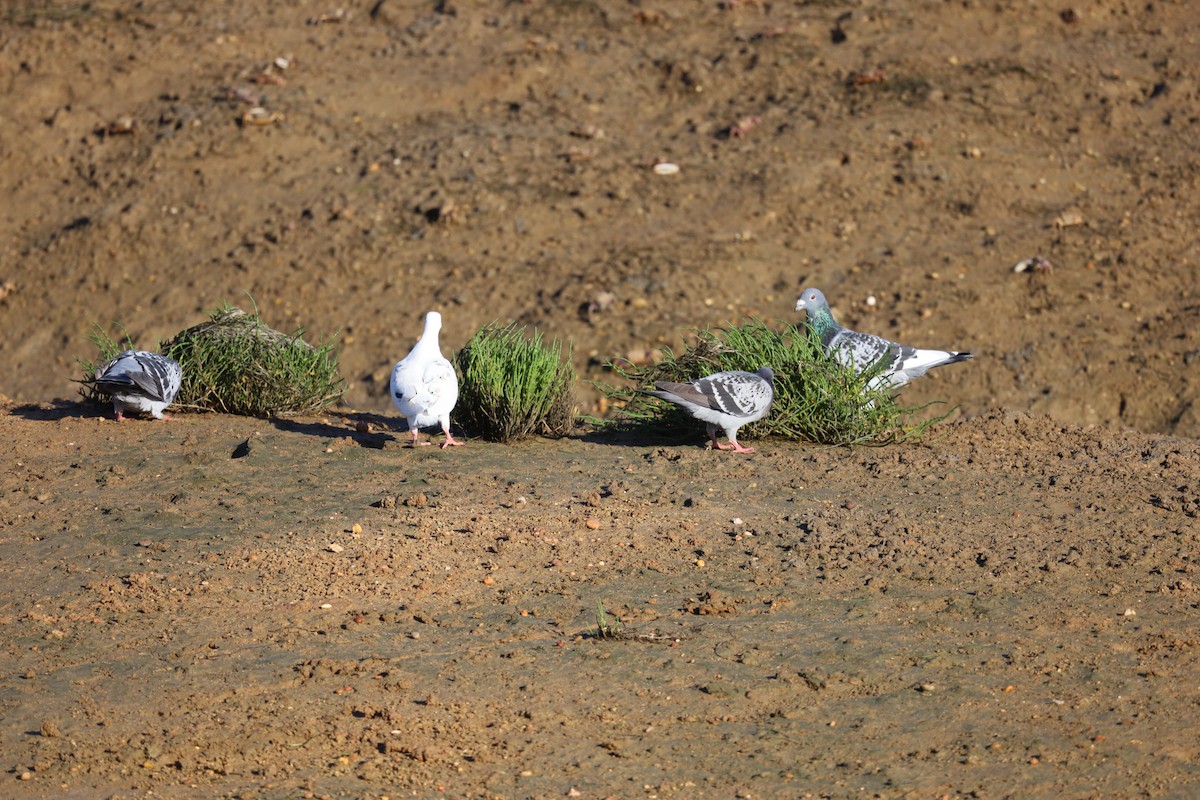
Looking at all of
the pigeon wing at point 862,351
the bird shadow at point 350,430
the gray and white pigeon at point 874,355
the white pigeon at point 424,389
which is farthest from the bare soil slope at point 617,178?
the white pigeon at point 424,389

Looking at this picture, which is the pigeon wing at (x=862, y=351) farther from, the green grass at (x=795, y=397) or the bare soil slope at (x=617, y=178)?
the bare soil slope at (x=617, y=178)

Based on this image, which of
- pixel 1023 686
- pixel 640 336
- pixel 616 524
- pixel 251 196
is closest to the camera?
pixel 1023 686

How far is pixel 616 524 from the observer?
297 inches

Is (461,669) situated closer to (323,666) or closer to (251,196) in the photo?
(323,666)

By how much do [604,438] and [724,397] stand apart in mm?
1269

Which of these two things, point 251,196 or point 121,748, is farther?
point 251,196

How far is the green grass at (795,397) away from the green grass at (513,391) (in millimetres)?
339

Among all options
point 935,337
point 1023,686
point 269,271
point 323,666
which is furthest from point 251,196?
point 1023,686

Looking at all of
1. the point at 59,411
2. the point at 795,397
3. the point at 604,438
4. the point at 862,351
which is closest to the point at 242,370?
the point at 59,411

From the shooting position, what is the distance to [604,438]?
9719 millimetres

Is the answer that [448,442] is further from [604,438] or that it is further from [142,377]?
[142,377]

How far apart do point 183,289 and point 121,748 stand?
10785 mm

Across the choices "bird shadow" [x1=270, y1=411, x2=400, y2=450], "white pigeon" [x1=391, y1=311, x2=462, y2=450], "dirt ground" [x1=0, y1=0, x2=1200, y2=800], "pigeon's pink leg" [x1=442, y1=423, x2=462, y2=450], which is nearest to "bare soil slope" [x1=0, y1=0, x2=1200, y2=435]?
"dirt ground" [x1=0, y1=0, x2=1200, y2=800]

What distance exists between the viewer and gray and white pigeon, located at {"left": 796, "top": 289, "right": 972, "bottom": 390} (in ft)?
31.5
